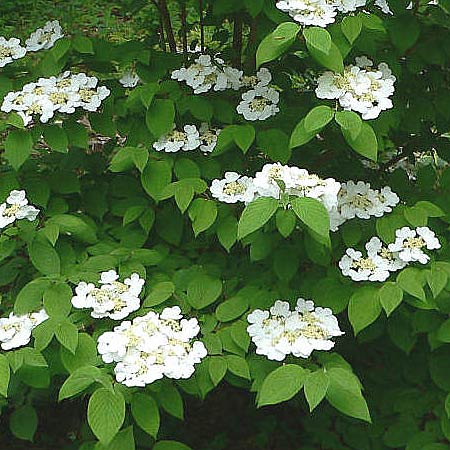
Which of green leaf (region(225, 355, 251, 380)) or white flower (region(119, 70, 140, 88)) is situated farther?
white flower (region(119, 70, 140, 88))

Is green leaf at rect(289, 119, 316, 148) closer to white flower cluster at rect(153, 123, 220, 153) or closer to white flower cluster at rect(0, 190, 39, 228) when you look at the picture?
white flower cluster at rect(153, 123, 220, 153)

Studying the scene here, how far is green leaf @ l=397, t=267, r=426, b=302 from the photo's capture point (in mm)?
1868

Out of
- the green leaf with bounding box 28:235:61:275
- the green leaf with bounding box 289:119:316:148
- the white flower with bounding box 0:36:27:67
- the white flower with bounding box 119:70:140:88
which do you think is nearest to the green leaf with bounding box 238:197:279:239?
the green leaf with bounding box 289:119:316:148

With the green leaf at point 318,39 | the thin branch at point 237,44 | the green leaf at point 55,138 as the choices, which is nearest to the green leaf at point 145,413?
the green leaf at point 55,138

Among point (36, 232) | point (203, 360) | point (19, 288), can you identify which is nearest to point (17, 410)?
point (19, 288)

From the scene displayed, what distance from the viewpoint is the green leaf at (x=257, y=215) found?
1.73 metres

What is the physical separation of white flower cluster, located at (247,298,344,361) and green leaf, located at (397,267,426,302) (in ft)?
0.61

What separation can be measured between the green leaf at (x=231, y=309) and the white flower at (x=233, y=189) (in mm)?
259

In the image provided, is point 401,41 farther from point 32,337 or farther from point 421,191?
point 32,337

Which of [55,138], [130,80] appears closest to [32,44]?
[130,80]

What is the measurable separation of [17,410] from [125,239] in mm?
571

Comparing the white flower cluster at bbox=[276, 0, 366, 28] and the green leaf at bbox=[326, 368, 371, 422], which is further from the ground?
the white flower cluster at bbox=[276, 0, 366, 28]

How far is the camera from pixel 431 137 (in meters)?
2.69

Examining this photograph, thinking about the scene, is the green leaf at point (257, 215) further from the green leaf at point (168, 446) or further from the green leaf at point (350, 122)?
the green leaf at point (168, 446)
